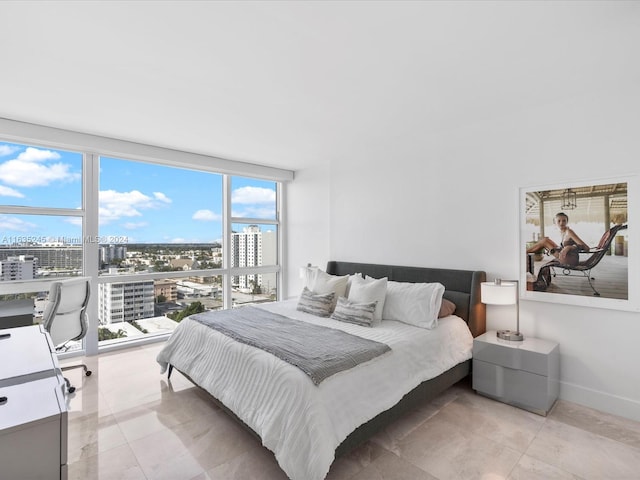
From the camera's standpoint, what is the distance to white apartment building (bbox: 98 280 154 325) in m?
4.26

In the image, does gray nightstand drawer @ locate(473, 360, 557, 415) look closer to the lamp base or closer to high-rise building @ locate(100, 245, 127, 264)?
the lamp base

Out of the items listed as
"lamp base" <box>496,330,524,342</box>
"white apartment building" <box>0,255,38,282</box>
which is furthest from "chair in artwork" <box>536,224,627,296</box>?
"white apartment building" <box>0,255,38,282</box>

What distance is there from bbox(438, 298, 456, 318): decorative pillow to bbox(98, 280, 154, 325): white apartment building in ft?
12.5

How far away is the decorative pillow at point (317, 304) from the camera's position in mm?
3531

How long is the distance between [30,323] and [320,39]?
128 inches

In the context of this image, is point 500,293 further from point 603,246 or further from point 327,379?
point 327,379

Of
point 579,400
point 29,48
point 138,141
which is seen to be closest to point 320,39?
point 29,48

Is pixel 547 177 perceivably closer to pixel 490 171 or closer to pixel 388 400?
pixel 490 171

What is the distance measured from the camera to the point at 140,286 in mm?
4555

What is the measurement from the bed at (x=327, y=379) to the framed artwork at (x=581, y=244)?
547 millimetres

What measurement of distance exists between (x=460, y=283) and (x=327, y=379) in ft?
6.89

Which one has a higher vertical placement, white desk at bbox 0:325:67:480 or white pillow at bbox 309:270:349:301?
white pillow at bbox 309:270:349:301

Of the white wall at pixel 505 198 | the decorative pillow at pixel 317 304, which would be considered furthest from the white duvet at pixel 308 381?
the white wall at pixel 505 198

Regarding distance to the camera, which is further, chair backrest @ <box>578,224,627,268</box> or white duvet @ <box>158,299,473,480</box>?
chair backrest @ <box>578,224,627,268</box>
